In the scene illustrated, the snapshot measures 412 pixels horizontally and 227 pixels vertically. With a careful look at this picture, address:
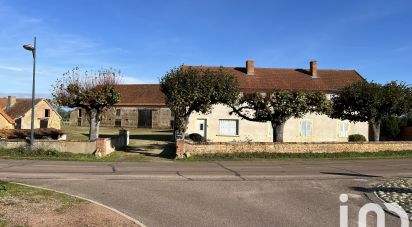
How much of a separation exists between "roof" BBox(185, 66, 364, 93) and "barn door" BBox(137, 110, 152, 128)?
23.7m

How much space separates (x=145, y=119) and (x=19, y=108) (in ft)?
58.9

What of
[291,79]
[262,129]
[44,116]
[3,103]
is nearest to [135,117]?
[44,116]

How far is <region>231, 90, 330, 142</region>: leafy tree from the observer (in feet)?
87.4

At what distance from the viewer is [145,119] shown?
6338 cm

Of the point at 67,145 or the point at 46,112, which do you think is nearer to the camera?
the point at 67,145

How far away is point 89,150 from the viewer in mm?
26250

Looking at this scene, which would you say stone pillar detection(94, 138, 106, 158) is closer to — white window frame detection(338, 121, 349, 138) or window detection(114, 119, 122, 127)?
white window frame detection(338, 121, 349, 138)

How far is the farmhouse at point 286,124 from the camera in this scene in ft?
124

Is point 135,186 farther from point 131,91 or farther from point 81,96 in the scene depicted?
point 131,91

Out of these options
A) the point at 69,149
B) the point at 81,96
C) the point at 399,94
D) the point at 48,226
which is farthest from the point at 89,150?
the point at 399,94

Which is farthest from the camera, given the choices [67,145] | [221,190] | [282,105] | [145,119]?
[145,119]

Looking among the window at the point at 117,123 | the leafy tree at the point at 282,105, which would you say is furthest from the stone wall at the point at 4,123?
the leafy tree at the point at 282,105

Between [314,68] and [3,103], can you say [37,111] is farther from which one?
[314,68]

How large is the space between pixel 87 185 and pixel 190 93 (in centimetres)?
1339
